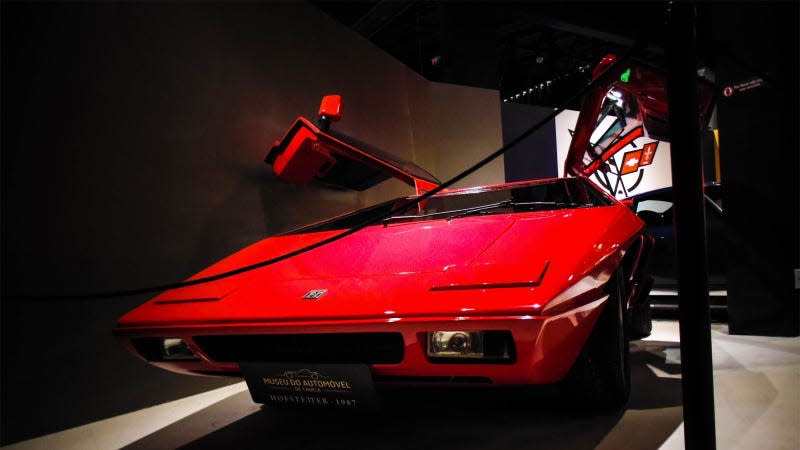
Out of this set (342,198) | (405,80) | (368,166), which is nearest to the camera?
(368,166)

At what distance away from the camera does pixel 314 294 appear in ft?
4.87

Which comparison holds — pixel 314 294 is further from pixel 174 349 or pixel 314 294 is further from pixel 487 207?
pixel 487 207

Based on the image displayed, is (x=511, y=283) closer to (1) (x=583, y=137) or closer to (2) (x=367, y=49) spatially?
(1) (x=583, y=137)

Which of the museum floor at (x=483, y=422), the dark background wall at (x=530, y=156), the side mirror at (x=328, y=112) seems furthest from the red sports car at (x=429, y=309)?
the dark background wall at (x=530, y=156)

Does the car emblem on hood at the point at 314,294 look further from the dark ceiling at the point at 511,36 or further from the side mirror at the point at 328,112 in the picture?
the side mirror at the point at 328,112

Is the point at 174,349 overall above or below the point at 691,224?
below

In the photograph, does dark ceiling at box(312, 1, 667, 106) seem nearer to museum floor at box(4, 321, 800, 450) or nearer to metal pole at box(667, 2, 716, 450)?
metal pole at box(667, 2, 716, 450)

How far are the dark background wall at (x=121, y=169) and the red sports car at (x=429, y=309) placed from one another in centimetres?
58

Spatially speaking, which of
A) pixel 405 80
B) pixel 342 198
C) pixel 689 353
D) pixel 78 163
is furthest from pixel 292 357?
pixel 405 80

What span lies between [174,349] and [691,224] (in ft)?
5.24

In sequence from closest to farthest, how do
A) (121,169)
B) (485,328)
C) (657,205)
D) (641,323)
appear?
1. (485,328)
2. (121,169)
3. (641,323)
4. (657,205)

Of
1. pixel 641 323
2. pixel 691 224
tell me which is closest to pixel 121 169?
pixel 691 224

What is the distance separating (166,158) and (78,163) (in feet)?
1.39

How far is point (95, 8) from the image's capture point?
2.29 meters
